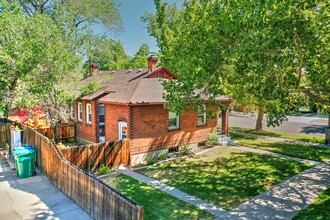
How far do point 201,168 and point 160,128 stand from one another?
11.3 ft

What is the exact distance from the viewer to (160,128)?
1459 cm

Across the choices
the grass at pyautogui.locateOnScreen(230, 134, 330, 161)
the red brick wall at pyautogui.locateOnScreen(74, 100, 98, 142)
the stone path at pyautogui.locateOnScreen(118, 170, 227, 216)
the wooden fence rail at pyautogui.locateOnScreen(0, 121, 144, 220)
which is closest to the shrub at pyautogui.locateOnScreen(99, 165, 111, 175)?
the stone path at pyautogui.locateOnScreen(118, 170, 227, 216)

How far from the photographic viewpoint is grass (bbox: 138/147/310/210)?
31.1 feet

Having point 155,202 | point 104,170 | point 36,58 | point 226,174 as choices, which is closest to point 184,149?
point 226,174

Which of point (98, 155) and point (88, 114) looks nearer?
point (98, 155)

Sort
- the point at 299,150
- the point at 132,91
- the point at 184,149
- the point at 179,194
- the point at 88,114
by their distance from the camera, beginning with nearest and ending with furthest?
the point at 179,194 < the point at 132,91 < the point at 184,149 < the point at 299,150 < the point at 88,114

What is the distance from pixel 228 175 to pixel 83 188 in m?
6.69

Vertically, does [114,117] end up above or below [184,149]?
above

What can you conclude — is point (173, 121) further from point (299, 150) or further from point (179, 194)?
point (299, 150)

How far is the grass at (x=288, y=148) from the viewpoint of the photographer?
14953 mm

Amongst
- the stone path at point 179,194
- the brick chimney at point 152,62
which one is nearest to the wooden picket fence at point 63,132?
the brick chimney at point 152,62

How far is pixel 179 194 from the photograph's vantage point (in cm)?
941

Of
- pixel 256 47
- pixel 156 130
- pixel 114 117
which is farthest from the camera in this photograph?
pixel 114 117

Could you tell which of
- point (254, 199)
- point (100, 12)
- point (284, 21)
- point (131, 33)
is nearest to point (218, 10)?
point (284, 21)
